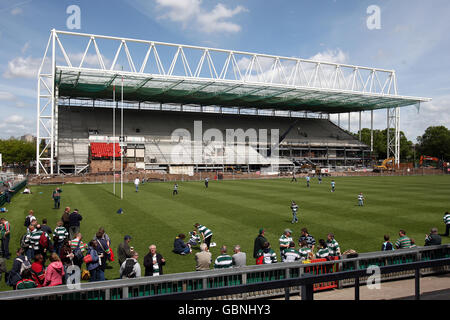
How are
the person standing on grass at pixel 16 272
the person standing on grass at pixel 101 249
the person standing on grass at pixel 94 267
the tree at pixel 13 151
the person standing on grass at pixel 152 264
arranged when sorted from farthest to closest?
the tree at pixel 13 151 → the person standing on grass at pixel 101 249 → the person standing on grass at pixel 94 267 → the person standing on grass at pixel 152 264 → the person standing on grass at pixel 16 272

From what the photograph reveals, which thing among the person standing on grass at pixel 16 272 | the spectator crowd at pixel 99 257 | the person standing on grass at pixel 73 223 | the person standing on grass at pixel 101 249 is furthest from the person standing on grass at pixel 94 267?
the person standing on grass at pixel 73 223

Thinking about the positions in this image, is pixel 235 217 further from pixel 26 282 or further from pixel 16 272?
pixel 26 282

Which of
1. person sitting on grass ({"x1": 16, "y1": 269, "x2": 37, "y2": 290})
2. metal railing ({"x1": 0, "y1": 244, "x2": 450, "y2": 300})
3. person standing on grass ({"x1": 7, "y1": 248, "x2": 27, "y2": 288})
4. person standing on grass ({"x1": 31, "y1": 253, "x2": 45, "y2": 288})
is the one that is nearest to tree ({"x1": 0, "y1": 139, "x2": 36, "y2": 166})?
person standing on grass ({"x1": 7, "y1": 248, "x2": 27, "y2": 288})

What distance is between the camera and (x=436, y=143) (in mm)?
110562

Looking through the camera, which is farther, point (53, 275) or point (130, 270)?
point (130, 270)

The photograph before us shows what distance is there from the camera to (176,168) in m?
62.1

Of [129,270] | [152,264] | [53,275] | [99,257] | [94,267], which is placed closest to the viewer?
[53,275]

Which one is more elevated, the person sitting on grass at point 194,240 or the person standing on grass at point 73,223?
the person standing on grass at point 73,223

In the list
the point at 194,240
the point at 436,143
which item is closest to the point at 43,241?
the point at 194,240

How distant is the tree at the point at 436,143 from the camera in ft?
359

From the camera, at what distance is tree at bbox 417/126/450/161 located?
109 m

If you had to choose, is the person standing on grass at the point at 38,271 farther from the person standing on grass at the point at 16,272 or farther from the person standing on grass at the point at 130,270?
the person standing on grass at the point at 130,270
